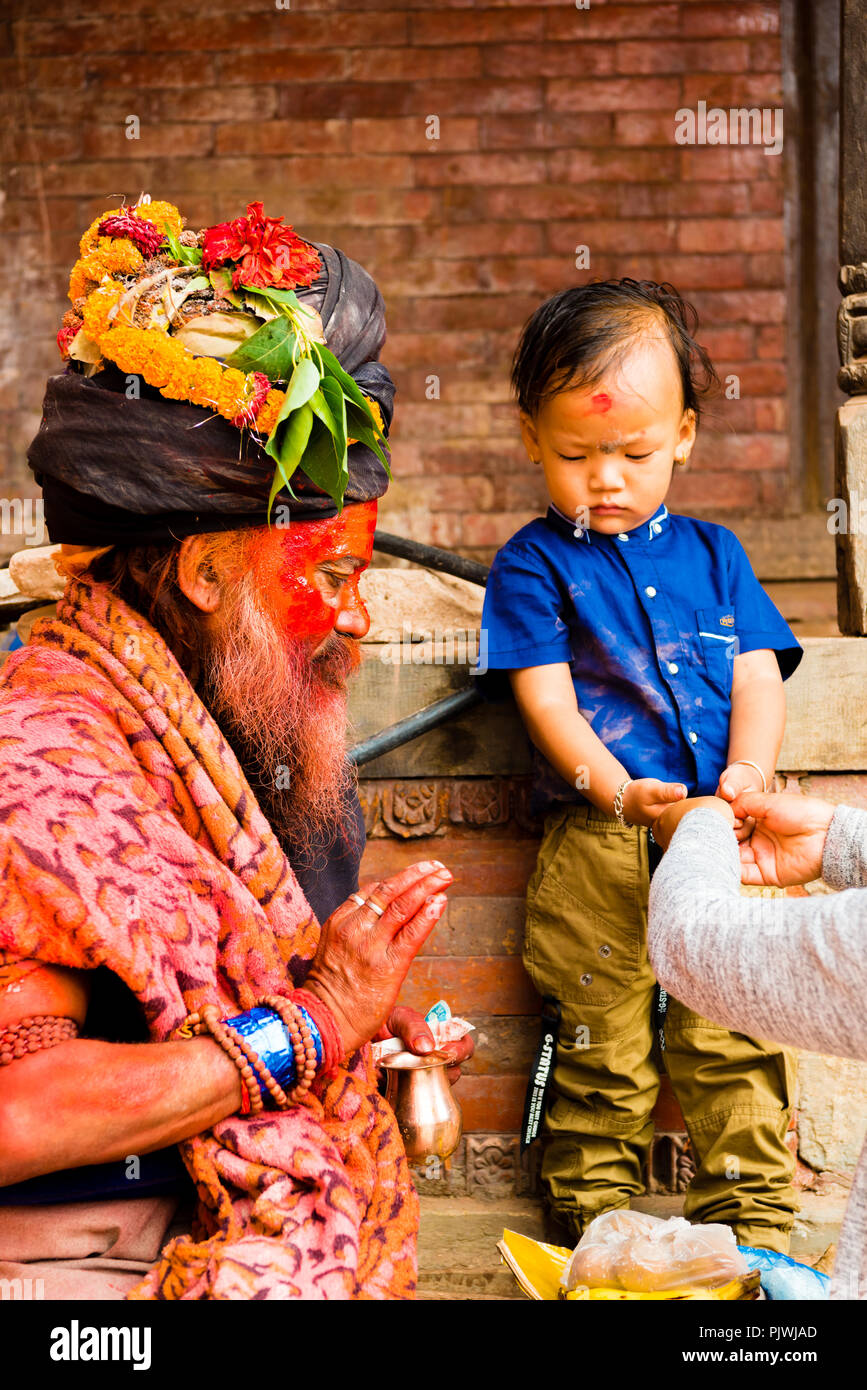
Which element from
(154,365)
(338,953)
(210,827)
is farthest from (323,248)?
(338,953)

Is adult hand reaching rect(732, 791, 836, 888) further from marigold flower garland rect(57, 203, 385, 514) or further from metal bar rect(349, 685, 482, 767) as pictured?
metal bar rect(349, 685, 482, 767)

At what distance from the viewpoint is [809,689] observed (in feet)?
9.33

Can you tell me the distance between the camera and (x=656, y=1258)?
2.22m

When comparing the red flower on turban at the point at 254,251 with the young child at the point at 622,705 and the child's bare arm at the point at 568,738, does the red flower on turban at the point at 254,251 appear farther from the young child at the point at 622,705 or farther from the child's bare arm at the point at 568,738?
the child's bare arm at the point at 568,738

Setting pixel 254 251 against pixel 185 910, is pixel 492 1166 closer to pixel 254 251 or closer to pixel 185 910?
pixel 185 910

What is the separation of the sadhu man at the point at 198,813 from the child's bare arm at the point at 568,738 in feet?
1.58

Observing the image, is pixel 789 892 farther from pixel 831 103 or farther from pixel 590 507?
pixel 831 103

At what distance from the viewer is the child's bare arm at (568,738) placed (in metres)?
Answer: 2.45

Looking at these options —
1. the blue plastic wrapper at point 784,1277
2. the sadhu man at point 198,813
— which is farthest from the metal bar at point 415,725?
the blue plastic wrapper at point 784,1277

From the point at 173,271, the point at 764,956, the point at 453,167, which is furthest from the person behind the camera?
the point at 453,167

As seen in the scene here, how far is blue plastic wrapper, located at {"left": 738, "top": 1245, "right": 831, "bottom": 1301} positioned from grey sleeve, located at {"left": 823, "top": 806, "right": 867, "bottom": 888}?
813 mm

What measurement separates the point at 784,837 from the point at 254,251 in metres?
1.21

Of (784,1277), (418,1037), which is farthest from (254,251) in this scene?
(784,1277)

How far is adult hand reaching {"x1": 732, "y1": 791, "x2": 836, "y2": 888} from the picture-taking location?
1.85 meters
